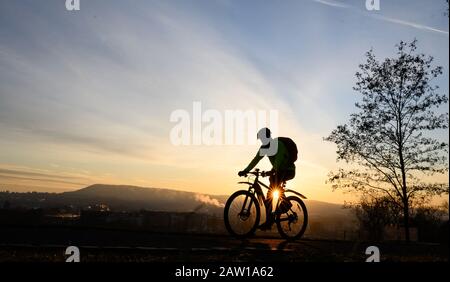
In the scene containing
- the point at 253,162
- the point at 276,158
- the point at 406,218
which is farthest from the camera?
the point at 406,218

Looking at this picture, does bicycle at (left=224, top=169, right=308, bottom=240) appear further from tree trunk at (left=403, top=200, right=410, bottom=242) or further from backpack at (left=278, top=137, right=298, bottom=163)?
tree trunk at (left=403, top=200, right=410, bottom=242)

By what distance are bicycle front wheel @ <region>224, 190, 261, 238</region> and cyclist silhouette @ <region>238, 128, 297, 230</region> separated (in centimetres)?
31

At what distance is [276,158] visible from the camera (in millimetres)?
9984

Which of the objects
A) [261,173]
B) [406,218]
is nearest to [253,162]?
[261,173]

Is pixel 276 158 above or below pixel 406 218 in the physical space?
above

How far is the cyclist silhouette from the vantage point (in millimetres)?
9969

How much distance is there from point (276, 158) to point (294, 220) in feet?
6.25

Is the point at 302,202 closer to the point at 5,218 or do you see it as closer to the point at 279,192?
the point at 279,192

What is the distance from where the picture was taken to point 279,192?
10289mm

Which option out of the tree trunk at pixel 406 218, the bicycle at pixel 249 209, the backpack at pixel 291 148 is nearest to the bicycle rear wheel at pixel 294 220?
the bicycle at pixel 249 209

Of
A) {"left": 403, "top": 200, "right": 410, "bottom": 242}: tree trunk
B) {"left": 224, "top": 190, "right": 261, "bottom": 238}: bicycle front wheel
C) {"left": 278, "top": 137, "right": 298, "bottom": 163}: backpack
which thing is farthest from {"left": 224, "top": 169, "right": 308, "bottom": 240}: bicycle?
{"left": 403, "top": 200, "right": 410, "bottom": 242}: tree trunk

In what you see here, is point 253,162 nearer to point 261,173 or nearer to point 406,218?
point 261,173

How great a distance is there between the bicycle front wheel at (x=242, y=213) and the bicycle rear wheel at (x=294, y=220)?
31.3 inches
